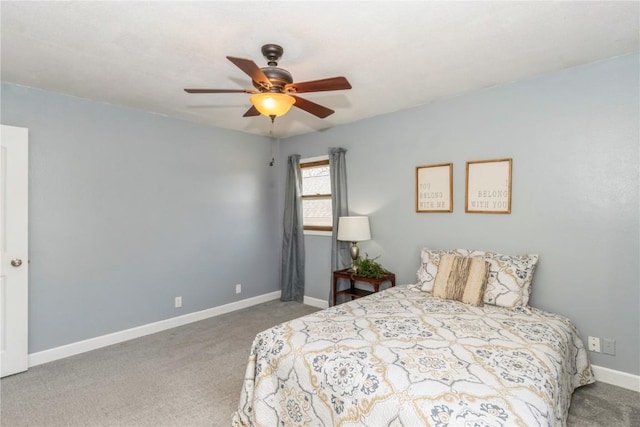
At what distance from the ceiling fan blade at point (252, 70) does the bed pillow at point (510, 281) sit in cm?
233

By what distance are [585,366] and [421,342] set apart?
1.55 meters

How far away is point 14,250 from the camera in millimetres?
2848

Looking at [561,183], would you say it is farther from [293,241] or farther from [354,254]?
[293,241]

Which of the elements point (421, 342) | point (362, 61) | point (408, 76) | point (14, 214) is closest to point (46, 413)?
point (14, 214)

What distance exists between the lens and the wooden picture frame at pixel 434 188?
3449 millimetres

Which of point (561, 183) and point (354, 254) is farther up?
point (561, 183)

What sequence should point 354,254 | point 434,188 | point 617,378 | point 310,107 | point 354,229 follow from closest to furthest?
1. point 310,107
2. point 617,378
3. point 434,188
4. point 354,229
5. point 354,254

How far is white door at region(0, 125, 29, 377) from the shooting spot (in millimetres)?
2791

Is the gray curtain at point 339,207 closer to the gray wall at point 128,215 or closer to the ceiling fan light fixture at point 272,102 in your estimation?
the gray wall at point 128,215

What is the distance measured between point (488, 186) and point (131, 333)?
3.98m

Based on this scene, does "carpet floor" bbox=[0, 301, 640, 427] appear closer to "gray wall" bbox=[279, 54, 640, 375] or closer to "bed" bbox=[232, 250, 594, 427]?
"bed" bbox=[232, 250, 594, 427]

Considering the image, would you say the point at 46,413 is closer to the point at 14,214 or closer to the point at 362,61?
the point at 14,214

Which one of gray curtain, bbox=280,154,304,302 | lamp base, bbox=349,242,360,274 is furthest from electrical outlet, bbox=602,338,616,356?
gray curtain, bbox=280,154,304,302

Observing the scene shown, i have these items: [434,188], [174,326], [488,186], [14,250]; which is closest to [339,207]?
[434,188]
